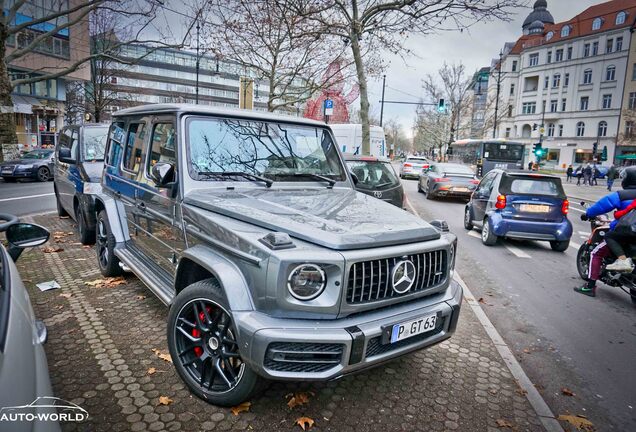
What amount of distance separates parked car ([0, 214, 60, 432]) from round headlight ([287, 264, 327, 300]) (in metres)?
1.25

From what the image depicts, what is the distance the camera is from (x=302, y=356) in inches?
99.1

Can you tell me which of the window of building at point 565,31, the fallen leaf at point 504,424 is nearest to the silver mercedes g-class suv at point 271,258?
the fallen leaf at point 504,424

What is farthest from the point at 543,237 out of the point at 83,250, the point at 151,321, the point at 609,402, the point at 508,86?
the point at 508,86

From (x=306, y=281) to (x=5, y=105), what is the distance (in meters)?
17.5

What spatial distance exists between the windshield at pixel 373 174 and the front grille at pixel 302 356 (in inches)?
258

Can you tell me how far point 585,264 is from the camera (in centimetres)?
677

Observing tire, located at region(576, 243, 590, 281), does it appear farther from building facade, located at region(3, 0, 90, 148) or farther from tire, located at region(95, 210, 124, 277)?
building facade, located at region(3, 0, 90, 148)

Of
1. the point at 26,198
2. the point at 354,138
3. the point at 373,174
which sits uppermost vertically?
the point at 354,138

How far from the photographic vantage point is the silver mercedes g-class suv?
2541 mm

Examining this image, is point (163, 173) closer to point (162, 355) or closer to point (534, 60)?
point (162, 355)

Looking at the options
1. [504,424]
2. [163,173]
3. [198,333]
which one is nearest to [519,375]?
[504,424]

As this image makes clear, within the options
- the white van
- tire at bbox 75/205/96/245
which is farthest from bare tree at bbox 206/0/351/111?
tire at bbox 75/205/96/245

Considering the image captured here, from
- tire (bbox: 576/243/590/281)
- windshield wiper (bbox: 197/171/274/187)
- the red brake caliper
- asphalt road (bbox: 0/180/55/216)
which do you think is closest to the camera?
the red brake caliper

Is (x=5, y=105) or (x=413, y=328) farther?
(x=5, y=105)
